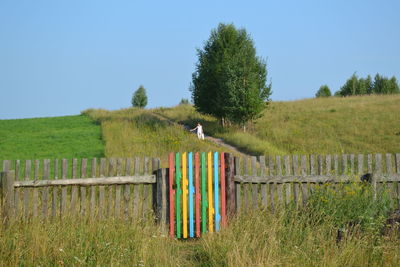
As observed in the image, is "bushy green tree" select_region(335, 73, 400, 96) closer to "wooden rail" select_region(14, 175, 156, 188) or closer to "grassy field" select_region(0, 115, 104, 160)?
"grassy field" select_region(0, 115, 104, 160)

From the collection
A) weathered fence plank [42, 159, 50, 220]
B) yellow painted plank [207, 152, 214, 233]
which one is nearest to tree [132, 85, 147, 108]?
weathered fence plank [42, 159, 50, 220]

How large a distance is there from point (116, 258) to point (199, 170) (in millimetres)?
3491

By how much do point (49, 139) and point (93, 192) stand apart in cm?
2469

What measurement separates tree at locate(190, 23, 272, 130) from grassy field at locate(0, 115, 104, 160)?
911 centimetres

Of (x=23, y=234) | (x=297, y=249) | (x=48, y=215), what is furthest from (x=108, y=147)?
(x=297, y=249)

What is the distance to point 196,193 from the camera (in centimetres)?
960

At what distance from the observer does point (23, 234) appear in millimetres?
7703

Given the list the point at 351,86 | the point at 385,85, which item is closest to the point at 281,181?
the point at 351,86

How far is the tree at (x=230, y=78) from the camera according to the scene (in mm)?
33969

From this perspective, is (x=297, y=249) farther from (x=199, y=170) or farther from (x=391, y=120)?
(x=391, y=120)

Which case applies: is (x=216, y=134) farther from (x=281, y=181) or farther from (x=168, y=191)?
(x=168, y=191)

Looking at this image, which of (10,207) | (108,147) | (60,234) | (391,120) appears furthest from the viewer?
(391,120)

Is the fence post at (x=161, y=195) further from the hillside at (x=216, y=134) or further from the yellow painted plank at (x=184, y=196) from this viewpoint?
the hillside at (x=216, y=134)

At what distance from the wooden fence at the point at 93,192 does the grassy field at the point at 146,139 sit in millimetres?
9868
